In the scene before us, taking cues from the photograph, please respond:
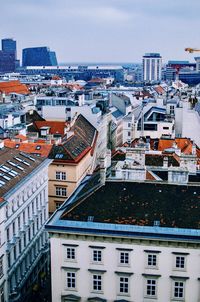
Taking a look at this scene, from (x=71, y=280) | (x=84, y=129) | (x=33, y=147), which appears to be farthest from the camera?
(x=84, y=129)

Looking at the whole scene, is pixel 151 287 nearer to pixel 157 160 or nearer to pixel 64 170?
pixel 157 160

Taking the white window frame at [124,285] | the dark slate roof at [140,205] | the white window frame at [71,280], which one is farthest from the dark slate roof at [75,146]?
the white window frame at [124,285]

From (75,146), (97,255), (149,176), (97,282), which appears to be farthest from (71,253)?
(75,146)

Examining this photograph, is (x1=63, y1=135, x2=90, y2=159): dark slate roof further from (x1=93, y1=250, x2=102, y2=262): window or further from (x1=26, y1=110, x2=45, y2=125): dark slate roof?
(x1=93, y1=250, x2=102, y2=262): window

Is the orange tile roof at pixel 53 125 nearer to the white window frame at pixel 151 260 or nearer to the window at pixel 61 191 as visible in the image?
the window at pixel 61 191

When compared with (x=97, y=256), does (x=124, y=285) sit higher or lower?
lower

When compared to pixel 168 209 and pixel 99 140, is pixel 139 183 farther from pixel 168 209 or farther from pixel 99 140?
pixel 99 140
